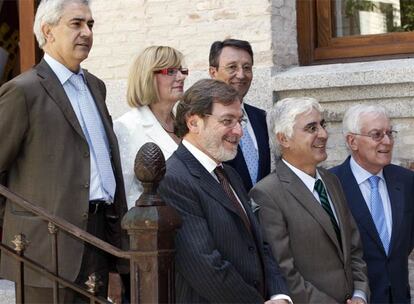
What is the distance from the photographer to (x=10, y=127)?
3.97 meters

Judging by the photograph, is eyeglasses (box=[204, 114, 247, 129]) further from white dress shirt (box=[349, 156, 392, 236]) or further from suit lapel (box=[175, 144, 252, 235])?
white dress shirt (box=[349, 156, 392, 236])

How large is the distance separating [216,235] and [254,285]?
289mm

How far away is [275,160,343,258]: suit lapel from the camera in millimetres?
4516

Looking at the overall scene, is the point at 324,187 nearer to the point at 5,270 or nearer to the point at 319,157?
the point at 319,157

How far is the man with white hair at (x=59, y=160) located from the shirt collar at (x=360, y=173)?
1511 millimetres

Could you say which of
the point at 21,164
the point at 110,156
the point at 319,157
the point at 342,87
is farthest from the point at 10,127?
the point at 342,87

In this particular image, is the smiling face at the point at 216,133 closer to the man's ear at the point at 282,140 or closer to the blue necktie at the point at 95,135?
the blue necktie at the point at 95,135

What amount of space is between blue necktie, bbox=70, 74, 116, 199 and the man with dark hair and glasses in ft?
3.23

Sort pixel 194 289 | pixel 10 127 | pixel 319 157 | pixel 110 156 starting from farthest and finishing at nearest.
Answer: pixel 319 157 < pixel 110 156 < pixel 10 127 < pixel 194 289

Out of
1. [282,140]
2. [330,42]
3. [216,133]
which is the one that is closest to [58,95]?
[216,133]

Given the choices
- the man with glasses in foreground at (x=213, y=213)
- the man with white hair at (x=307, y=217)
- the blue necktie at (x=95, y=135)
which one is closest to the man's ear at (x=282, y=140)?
the man with white hair at (x=307, y=217)

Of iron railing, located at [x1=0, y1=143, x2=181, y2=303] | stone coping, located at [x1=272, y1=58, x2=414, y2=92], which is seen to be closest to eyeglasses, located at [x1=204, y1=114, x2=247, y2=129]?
iron railing, located at [x1=0, y1=143, x2=181, y2=303]

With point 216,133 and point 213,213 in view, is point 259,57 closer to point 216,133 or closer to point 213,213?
point 216,133

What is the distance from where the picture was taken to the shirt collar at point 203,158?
382 cm
